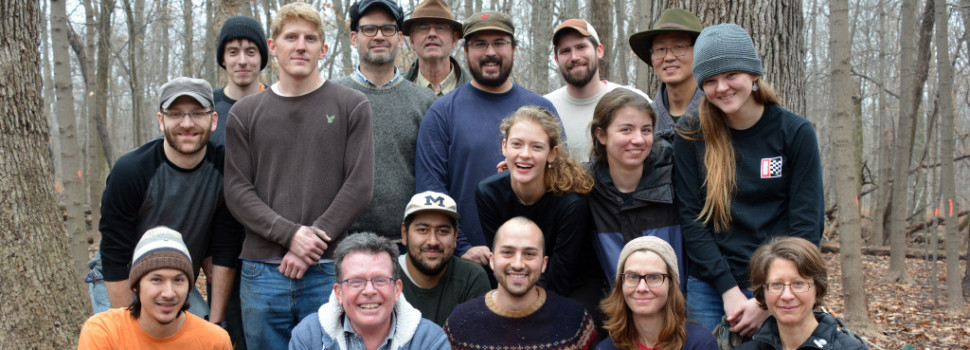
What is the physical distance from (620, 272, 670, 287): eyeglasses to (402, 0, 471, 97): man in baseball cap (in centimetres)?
255

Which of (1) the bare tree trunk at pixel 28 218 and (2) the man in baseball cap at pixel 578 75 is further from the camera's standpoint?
(2) the man in baseball cap at pixel 578 75

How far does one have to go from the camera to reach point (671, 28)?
4102mm

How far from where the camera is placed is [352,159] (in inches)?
146

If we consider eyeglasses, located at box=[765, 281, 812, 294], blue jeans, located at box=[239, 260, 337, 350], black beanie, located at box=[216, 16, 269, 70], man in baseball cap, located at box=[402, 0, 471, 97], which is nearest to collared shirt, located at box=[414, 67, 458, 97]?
man in baseball cap, located at box=[402, 0, 471, 97]

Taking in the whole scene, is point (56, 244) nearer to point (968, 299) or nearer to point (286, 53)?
point (286, 53)

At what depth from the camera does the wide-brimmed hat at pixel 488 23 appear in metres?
4.39

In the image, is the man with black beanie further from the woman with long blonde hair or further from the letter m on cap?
the woman with long blonde hair

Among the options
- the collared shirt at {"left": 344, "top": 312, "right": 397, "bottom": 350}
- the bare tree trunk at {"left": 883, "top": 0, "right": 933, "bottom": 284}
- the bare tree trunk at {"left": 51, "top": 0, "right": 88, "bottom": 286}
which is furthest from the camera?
the bare tree trunk at {"left": 883, "top": 0, "right": 933, "bottom": 284}

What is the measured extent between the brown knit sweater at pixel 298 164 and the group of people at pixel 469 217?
0.04ft

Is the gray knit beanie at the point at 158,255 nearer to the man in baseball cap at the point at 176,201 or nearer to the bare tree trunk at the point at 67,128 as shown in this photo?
the man in baseball cap at the point at 176,201

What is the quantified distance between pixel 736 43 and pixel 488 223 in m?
1.60

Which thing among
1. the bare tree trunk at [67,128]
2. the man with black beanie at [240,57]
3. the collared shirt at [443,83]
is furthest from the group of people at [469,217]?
the bare tree trunk at [67,128]

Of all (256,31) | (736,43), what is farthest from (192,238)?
(736,43)

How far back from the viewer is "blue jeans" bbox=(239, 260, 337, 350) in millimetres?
3666
